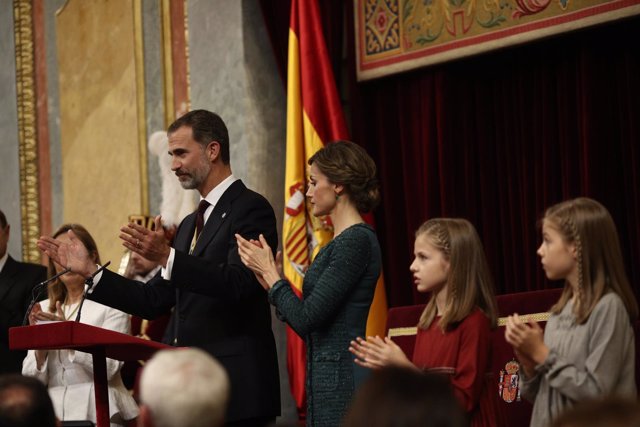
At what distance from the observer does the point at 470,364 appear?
378cm

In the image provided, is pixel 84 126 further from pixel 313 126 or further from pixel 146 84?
pixel 313 126

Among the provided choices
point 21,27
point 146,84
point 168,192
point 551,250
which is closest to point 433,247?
point 551,250

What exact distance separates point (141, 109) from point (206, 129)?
10.7 feet

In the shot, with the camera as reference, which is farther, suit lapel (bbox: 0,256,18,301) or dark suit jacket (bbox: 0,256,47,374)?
suit lapel (bbox: 0,256,18,301)

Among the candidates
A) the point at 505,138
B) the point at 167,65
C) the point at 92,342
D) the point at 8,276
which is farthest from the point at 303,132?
the point at 92,342

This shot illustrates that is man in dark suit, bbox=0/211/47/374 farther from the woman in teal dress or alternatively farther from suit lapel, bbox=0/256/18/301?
the woman in teal dress

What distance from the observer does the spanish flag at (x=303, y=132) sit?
256 inches

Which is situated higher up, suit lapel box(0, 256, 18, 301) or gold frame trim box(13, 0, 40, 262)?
gold frame trim box(13, 0, 40, 262)

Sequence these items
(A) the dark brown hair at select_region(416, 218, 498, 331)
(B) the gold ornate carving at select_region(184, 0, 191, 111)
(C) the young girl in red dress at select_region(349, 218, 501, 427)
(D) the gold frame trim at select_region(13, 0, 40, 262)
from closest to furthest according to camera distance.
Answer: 1. (C) the young girl in red dress at select_region(349, 218, 501, 427)
2. (A) the dark brown hair at select_region(416, 218, 498, 331)
3. (B) the gold ornate carving at select_region(184, 0, 191, 111)
4. (D) the gold frame trim at select_region(13, 0, 40, 262)

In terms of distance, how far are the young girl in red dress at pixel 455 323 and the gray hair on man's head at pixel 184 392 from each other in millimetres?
1291

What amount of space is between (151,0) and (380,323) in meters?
3.07

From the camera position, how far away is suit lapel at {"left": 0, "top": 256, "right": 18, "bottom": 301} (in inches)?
245

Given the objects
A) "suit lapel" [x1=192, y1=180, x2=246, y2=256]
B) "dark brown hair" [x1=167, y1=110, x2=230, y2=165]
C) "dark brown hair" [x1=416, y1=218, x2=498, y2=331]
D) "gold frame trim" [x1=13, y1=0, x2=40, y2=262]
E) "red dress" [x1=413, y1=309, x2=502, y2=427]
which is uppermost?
"gold frame trim" [x1=13, y1=0, x2=40, y2=262]

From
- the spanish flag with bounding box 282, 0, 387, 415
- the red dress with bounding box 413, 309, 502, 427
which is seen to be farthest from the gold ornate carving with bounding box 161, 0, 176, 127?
the red dress with bounding box 413, 309, 502, 427
